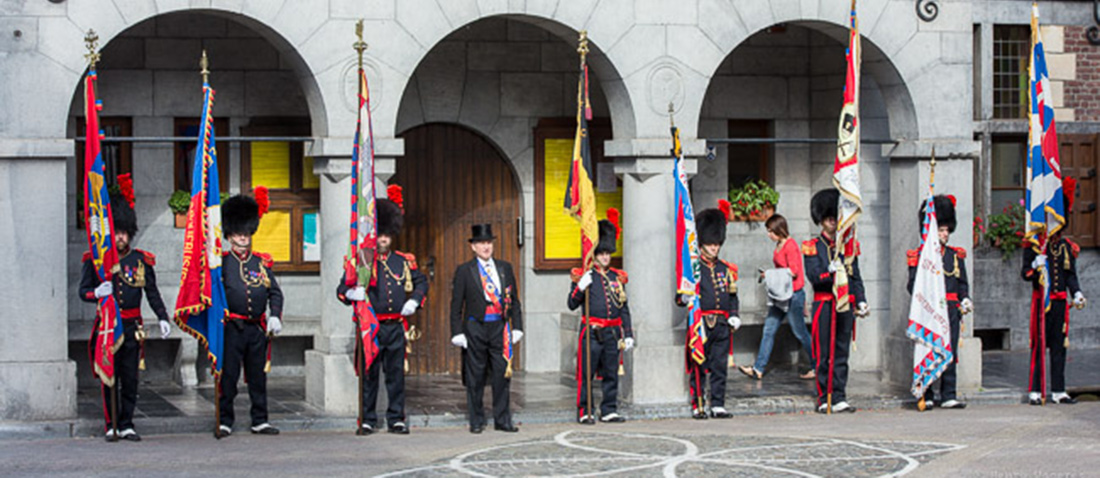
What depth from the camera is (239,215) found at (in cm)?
1391

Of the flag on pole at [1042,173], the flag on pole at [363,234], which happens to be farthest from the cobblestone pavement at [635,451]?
the flag on pole at [1042,173]

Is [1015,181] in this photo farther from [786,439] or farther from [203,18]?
[203,18]

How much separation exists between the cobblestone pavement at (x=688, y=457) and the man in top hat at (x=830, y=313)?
1905 millimetres

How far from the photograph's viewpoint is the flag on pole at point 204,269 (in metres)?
13.3

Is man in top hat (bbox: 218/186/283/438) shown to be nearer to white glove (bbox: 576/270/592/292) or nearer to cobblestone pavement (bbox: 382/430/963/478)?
cobblestone pavement (bbox: 382/430/963/478)

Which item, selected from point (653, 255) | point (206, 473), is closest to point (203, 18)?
point (653, 255)

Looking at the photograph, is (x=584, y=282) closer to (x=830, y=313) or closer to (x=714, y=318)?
(x=714, y=318)

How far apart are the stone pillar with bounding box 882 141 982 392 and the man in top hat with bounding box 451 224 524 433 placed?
431 centimetres

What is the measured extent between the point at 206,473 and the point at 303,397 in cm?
388

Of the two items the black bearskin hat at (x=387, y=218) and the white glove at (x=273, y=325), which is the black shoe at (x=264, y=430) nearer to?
the white glove at (x=273, y=325)

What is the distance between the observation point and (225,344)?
13.7 meters

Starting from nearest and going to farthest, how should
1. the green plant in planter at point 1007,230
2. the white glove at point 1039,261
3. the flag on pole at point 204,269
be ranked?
the flag on pole at point 204,269 < the white glove at point 1039,261 < the green plant in planter at point 1007,230

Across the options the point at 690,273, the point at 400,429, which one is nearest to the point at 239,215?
the point at 400,429

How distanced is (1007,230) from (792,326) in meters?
3.53
